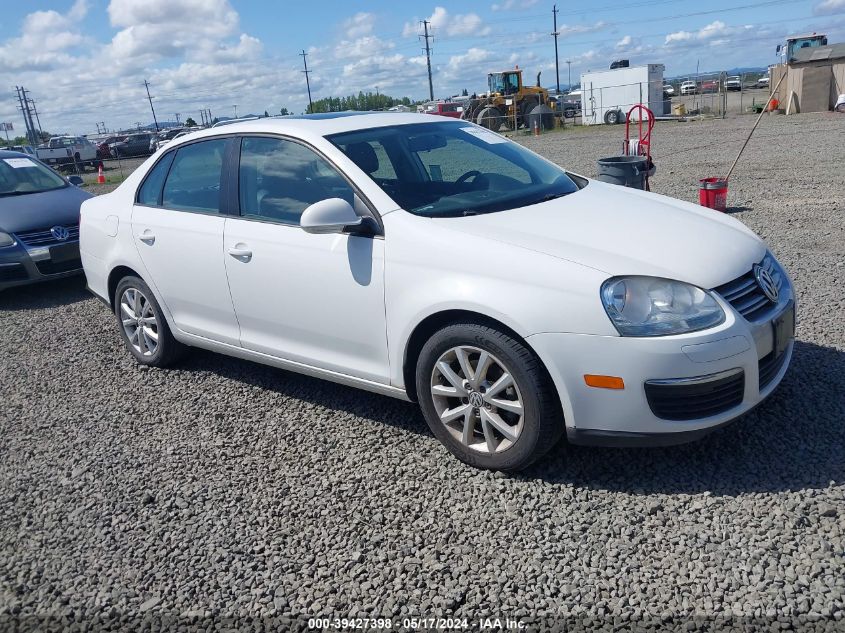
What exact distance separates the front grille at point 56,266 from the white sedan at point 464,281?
3344mm

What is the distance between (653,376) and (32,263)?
6.93 metres

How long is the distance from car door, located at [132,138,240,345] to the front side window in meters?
0.24

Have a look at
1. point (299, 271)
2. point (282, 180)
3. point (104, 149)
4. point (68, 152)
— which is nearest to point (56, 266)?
point (282, 180)

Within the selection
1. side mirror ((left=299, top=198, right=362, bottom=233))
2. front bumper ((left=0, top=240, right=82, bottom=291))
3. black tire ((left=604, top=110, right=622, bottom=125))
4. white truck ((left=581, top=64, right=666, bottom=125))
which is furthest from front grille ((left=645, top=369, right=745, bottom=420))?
black tire ((left=604, top=110, right=622, bottom=125))

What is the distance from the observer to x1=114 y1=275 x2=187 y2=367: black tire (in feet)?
16.6

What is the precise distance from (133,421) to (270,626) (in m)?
2.28

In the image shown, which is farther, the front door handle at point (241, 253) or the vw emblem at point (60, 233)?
the vw emblem at point (60, 233)

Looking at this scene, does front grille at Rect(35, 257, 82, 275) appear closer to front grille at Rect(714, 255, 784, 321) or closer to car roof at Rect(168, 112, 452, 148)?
car roof at Rect(168, 112, 452, 148)

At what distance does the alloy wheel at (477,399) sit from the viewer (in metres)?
3.31

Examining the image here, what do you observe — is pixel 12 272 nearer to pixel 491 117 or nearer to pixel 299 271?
pixel 299 271

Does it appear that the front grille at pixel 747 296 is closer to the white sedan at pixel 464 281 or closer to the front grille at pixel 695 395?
the white sedan at pixel 464 281

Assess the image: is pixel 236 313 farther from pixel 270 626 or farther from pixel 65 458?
pixel 270 626

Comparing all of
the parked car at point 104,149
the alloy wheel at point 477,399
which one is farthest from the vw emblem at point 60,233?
the parked car at point 104,149

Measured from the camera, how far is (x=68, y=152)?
125ft
